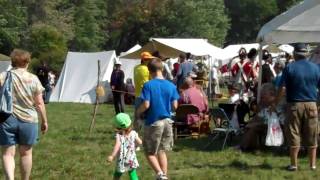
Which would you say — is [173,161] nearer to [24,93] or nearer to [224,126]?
[224,126]

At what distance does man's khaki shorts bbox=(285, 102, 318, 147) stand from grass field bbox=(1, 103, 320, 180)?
441 mm

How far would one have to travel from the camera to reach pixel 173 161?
1055 cm

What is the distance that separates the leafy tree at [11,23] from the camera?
55438 millimetres

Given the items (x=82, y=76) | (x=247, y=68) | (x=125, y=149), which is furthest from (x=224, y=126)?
(x=82, y=76)

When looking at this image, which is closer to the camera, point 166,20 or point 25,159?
point 25,159

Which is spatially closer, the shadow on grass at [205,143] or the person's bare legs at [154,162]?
the person's bare legs at [154,162]

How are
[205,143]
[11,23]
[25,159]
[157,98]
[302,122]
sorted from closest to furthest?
[25,159] < [157,98] < [302,122] < [205,143] < [11,23]

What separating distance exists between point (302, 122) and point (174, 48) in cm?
1542

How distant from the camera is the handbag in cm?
769

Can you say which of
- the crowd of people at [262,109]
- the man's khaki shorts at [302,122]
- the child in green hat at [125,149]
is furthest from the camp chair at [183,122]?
the child in green hat at [125,149]

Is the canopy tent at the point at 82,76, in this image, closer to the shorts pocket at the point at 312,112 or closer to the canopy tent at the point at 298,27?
the canopy tent at the point at 298,27

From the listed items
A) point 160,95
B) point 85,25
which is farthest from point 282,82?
point 85,25

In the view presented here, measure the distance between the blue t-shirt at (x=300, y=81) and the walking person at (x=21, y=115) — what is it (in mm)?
3423

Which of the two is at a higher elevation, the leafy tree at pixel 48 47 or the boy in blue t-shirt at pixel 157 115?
the leafy tree at pixel 48 47
